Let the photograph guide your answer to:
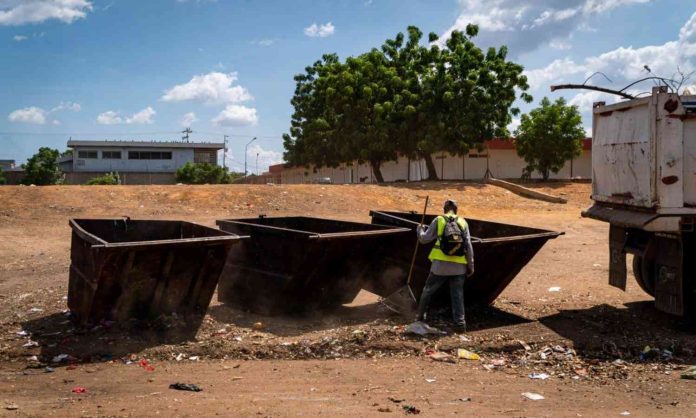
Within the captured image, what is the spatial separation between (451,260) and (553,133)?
2594cm

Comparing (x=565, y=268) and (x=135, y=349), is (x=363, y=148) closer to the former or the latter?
(x=565, y=268)

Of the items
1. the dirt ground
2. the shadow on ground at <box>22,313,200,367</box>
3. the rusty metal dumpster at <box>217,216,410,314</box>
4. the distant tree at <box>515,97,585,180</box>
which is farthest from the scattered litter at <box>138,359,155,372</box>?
the distant tree at <box>515,97,585,180</box>

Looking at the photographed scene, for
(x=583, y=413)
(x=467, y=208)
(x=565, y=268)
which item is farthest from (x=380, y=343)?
(x=467, y=208)

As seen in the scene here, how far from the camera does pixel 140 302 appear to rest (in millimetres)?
6598

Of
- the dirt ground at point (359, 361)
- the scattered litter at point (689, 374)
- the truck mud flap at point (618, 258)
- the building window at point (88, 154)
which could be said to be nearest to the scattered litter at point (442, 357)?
the dirt ground at point (359, 361)

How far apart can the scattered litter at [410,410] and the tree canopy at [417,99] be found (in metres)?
25.0

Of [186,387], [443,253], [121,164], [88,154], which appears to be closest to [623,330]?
[443,253]

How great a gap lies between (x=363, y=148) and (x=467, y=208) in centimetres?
1028

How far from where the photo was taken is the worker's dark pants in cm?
716

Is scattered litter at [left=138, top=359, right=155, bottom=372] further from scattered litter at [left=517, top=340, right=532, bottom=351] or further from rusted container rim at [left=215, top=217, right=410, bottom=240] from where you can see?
scattered litter at [left=517, top=340, right=532, bottom=351]

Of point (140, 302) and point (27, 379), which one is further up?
point (140, 302)

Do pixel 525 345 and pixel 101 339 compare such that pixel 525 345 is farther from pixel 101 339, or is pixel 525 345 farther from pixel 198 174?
pixel 198 174

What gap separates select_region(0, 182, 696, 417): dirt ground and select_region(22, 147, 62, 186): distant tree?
1237 inches

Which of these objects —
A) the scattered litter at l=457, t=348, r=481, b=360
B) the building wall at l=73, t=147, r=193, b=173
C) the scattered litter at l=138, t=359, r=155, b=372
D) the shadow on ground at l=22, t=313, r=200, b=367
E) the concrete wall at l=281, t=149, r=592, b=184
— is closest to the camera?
the scattered litter at l=138, t=359, r=155, b=372
